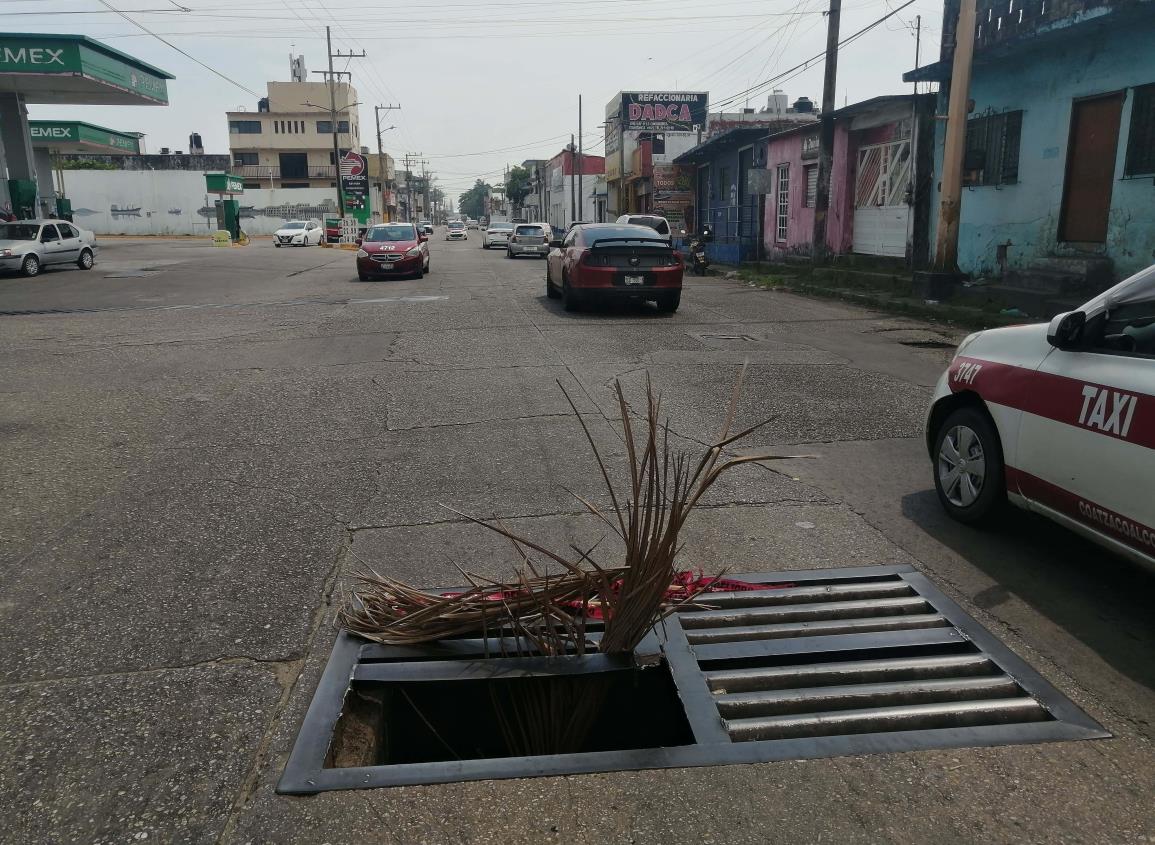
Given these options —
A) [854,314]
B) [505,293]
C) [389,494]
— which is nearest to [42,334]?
[505,293]

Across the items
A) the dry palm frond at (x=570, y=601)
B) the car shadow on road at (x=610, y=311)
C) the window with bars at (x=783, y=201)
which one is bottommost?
the car shadow on road at (x=610, y=311)

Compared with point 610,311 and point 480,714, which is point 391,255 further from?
point 480,714

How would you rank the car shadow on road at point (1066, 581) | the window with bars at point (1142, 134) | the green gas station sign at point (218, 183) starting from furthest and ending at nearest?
the green gas station sign at point (218, 183) < the window with bars at point (1142, 134) < the car shadow on road at point (1066, 581)

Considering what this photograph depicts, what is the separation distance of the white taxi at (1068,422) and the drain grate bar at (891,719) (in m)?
1.04

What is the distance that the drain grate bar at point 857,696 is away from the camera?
3.17 m

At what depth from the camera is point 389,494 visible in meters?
5.63

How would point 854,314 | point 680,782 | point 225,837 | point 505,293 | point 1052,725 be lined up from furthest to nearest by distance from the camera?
point 505,293, point 854,314, point 1052,725, point 680,782, point 225,837

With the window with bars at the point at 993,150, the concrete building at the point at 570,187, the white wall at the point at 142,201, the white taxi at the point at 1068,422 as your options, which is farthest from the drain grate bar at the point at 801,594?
the concrete building at the point at 570,187

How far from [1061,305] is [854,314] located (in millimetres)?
3244

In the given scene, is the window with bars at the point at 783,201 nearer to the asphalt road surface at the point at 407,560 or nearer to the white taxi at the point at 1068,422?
the asphalt road surface at the point at 407,560

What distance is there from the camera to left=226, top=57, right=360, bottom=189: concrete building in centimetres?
9238

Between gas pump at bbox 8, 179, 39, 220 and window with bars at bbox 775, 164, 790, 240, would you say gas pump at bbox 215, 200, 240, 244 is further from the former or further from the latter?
window with bars at bbox 775, 164, 790, 240

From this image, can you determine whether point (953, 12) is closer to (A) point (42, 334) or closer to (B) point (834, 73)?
(B) point (834, 73)

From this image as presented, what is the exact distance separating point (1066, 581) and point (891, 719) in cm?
175
